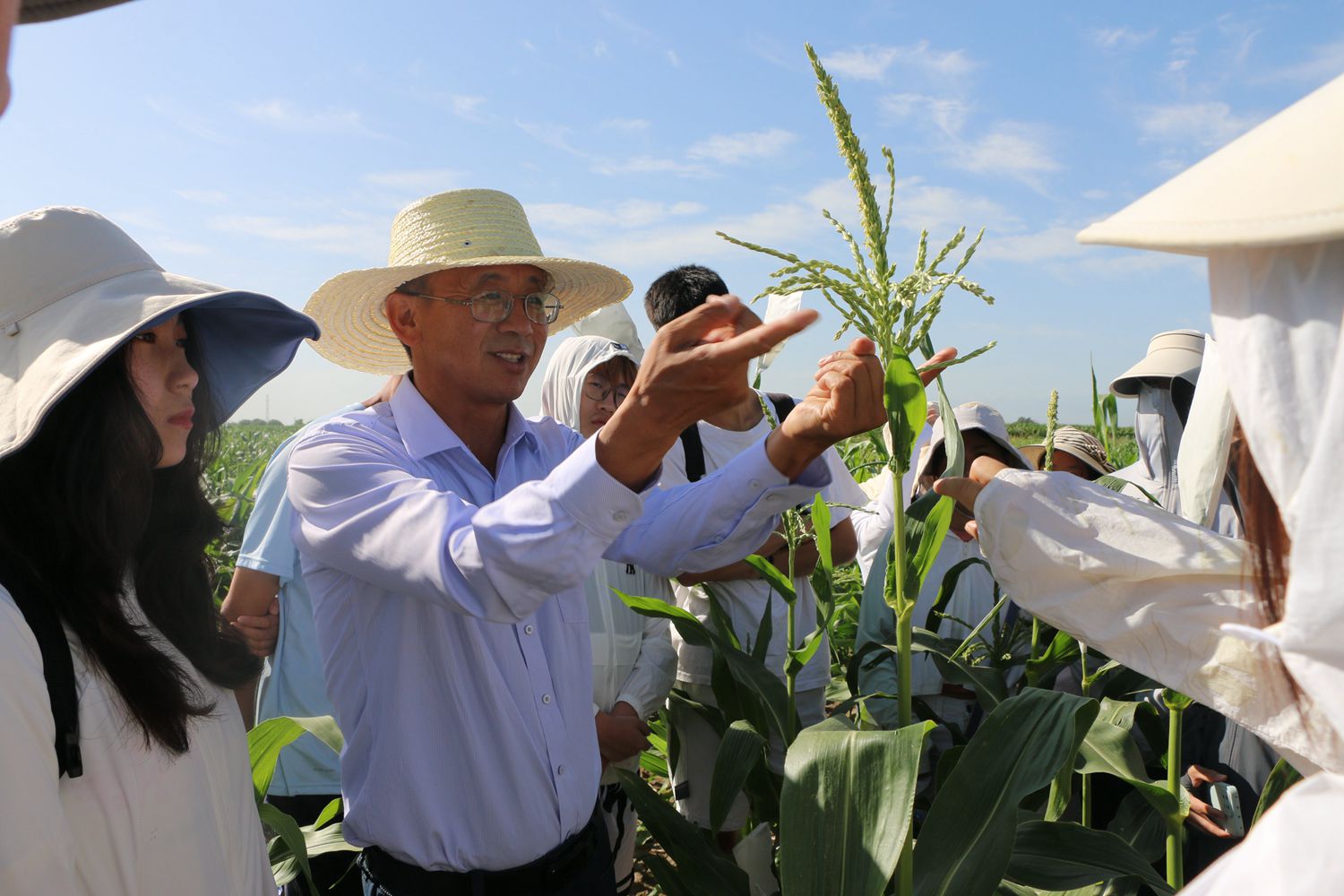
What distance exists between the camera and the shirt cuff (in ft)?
4.46

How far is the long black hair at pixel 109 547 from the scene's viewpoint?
1.16 metres

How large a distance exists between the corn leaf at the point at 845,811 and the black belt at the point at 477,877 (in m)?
0.41

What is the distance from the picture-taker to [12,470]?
3.85 feet

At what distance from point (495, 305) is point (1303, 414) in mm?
1564

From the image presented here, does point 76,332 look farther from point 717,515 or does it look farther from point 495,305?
point 717,515

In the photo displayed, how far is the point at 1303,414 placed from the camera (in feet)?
2.26

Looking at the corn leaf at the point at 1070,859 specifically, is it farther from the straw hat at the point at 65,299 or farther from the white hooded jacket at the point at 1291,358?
the straw hat at the point at 65,299

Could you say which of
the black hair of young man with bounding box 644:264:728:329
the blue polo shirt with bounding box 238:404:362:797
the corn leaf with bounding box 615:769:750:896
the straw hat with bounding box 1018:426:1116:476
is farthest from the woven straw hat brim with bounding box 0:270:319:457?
the straw hat with bounding box 1018:426:1116:476

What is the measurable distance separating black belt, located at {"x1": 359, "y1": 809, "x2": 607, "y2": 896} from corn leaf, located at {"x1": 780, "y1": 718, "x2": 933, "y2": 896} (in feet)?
1.34

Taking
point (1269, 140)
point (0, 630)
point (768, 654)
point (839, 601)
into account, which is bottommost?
point (839, 601)

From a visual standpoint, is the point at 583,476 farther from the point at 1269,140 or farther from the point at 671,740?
the point at 671,740

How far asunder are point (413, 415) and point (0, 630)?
3.05ft

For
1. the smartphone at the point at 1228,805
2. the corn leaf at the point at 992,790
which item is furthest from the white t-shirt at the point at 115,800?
the smartphone at the point at 1228,805

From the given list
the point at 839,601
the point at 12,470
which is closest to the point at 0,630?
the point at 12,470
